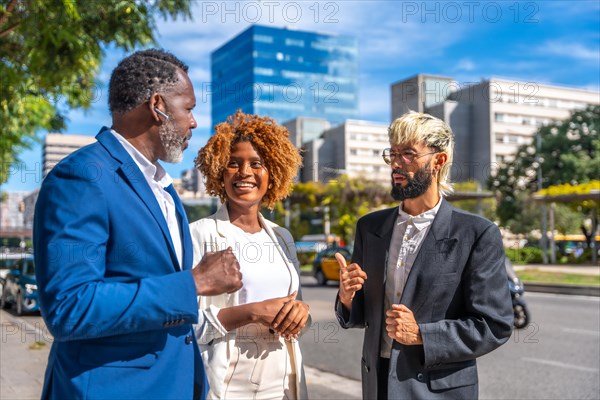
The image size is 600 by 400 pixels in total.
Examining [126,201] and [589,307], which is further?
[589,307]

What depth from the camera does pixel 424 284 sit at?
101 inches

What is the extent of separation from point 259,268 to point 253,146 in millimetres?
590

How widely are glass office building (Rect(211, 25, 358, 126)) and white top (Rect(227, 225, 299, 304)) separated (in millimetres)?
125316

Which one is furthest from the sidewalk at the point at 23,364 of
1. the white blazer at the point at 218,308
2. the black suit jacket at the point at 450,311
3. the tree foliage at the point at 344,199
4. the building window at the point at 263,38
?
the building window at the point at 263,38

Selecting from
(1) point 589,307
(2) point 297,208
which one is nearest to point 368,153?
(2) point 297,208

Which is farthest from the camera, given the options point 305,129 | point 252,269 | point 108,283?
point 305,129

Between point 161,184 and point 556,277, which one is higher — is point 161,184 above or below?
above

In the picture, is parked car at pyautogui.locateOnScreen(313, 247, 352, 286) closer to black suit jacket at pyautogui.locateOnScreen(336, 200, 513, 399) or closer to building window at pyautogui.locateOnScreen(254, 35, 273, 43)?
black suit jacket at pyautogui.locateOnScreen(336, 200, 513, 399)

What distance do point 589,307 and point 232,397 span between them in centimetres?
1278

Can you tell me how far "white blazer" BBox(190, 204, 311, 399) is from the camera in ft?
8.43

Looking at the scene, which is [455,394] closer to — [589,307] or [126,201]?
[126,201]

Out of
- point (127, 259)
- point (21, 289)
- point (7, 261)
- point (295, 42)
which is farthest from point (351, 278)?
point (295, 42)

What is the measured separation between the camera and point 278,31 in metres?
147

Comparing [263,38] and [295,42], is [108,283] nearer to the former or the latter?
[263,38]
